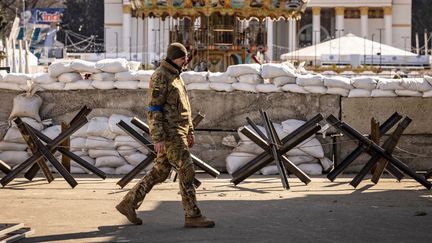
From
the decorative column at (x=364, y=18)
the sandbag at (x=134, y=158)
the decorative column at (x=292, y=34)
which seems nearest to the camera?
the sandbag at (x=134, y=158)

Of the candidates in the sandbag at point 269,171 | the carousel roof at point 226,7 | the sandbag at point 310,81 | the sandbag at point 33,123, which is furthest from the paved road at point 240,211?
the carousel roof at point 226,7

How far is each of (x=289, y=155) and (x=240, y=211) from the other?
4805mm

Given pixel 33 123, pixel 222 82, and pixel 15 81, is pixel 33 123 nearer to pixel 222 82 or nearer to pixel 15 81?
pixel 15 81

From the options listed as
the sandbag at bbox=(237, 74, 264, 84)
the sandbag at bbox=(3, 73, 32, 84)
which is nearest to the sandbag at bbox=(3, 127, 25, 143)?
the sandbag at bbox=(3, 73, 32, 84)

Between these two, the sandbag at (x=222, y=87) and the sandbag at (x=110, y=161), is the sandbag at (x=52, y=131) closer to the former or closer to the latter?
the sandbag at (x=110, y=161)

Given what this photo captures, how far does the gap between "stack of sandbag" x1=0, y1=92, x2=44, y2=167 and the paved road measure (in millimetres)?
1315

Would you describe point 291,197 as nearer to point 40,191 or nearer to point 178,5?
point 40,191

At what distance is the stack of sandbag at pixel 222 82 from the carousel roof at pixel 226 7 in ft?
43.2

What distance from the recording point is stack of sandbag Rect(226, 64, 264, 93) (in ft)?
56.5

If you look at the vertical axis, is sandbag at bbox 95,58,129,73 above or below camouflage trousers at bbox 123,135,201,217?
above

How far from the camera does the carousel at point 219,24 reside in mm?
30688

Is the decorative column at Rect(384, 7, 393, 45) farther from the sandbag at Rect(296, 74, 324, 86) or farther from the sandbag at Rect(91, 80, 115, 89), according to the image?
the sandbag at Rect(91, 80, 115, 89)

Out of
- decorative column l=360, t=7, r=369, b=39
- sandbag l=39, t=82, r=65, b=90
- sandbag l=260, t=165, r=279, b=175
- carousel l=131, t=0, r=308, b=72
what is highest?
decorative column l=360, t=7, r=369, b=39

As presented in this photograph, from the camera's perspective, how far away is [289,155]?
16.6 meters
